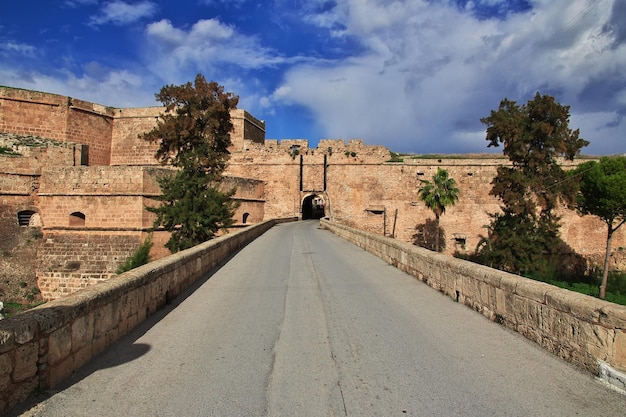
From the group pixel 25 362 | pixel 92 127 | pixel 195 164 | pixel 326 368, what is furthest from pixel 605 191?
pixel 92 127

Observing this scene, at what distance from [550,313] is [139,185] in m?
20.2

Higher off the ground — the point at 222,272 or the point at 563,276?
the point at 222,272

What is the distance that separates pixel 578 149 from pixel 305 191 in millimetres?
19497

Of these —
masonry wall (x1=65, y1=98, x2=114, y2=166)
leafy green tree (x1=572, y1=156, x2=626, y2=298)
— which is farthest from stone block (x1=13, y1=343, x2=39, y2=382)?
masonry wall (x1=65, y1=98, x2=114, y2=166)

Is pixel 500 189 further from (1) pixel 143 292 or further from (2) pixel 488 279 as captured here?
(1) pixel 143 292

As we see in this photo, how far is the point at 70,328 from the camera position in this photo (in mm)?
3496

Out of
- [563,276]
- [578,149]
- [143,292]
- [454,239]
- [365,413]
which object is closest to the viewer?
[365,413]

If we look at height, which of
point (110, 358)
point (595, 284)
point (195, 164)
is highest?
point (195, 164)

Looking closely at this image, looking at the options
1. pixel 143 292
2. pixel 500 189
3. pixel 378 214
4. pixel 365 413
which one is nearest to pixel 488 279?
pixel 365 413

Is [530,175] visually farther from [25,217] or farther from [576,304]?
[25,217]

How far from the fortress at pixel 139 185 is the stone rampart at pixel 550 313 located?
1824cm

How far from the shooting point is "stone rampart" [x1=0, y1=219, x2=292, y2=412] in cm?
283

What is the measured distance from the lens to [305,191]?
3534cm

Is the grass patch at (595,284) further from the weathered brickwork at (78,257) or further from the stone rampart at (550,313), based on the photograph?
the weathered brickwork at (78,257)
